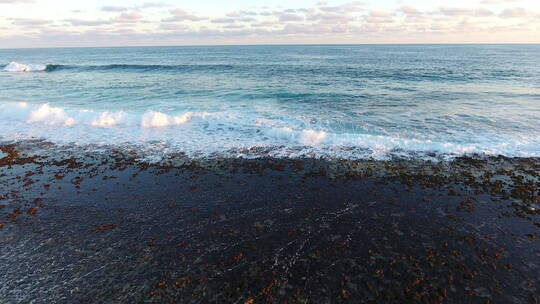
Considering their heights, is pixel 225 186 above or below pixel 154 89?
below

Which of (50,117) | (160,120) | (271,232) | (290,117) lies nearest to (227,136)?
(160,120)

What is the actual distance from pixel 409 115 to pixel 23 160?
96.2 ft

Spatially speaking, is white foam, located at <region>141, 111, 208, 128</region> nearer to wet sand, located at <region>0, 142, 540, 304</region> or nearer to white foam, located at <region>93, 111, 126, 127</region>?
white foam, located at <region>93, 111, 126, 127</region>

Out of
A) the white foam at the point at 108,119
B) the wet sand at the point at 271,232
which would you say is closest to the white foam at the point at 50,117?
the white foam at the point at 108,119

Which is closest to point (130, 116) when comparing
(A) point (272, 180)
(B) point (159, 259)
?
(A) point (272, 180)

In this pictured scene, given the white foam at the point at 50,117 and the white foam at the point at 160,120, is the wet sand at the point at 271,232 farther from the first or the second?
the white foam at the point at 50,117

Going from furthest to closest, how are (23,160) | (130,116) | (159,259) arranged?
(130,116) < (23,160) < (159,259)

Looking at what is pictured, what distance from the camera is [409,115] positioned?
2559 cm

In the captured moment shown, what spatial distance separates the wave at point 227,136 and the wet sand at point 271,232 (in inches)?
81.8

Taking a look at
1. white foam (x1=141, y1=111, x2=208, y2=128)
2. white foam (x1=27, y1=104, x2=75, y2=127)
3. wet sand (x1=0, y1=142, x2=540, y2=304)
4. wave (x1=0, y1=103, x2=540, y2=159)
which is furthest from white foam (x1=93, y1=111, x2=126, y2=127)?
wet sand (x1=0, y1=142, x2=540, y2=304)

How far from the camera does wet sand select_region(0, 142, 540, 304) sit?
7953 mm

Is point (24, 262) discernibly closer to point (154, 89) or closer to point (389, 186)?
point (389, 186)

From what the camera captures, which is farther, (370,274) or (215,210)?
(215,210)

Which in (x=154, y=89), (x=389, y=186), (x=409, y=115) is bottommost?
(x=389, y=186)
